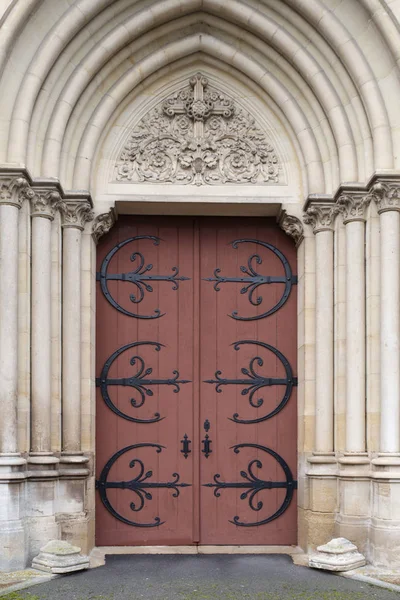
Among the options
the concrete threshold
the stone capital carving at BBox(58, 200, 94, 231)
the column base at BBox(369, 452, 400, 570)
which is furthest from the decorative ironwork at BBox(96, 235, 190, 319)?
the column base at BBox(369, 452, 400, 570)

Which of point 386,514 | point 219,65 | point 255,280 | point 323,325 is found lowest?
point 386,514

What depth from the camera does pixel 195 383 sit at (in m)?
7.09

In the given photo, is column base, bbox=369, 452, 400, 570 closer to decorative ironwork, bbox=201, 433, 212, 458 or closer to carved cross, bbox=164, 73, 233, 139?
decorative ironwork, bbox=201, 433, 212, 458

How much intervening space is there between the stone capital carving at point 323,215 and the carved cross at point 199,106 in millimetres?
1138

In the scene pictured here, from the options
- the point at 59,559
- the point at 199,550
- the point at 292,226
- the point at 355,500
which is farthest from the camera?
the point at 292,226

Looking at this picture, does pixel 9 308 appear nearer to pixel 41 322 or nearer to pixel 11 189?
pixel 41 322

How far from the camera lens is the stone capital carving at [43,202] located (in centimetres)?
649

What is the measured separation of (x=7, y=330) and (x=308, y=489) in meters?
2.68

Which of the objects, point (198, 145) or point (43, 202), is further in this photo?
point (198, 145)

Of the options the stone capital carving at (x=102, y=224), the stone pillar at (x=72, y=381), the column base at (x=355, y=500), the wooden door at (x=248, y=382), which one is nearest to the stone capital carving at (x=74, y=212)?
the stone pillar at (x=72, y=381)

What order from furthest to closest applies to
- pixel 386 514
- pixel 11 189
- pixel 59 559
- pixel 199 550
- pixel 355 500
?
pixel 199 550 < pixel 355 500 < pixel 11 189 < pixel 386 514 < pixel 59 559

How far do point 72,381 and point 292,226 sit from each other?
2222 millimetres

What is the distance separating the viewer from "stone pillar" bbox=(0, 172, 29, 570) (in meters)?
5.92

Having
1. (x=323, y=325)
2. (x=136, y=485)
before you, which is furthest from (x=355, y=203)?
(x=136, y=485)
